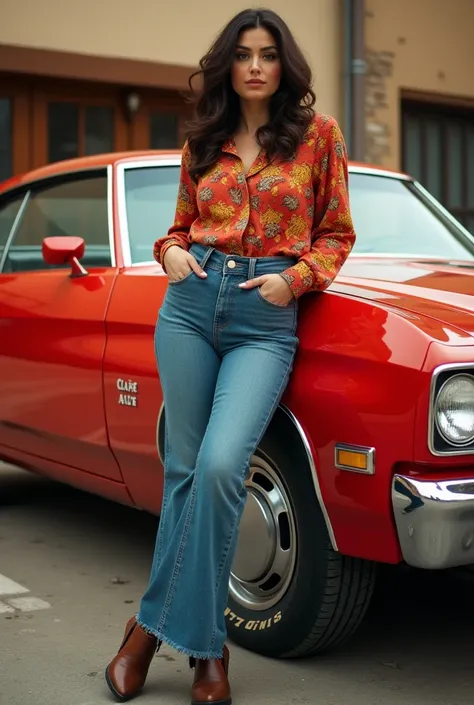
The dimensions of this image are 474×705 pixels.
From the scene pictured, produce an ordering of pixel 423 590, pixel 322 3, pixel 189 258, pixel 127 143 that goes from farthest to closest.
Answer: pixel 322 3, pixel 127 143, pixel 423 590, pixel 189 258

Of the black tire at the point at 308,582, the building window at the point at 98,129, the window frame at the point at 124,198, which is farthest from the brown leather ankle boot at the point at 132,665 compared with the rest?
the building window at the point at 98,129

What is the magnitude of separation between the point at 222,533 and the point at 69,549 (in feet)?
6.14

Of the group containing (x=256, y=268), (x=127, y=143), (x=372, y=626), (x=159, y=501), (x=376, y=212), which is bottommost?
(x=372, y=626)

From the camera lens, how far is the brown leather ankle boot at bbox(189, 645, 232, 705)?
2996 millimetres

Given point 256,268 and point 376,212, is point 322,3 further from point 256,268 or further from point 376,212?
point 256,268

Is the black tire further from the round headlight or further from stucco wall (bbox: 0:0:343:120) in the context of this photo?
stucco wall (bbox: 0:0:343:120)

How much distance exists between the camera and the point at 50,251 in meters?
4.32

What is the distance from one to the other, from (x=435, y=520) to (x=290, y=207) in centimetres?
86

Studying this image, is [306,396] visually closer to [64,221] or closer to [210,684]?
[210,684]

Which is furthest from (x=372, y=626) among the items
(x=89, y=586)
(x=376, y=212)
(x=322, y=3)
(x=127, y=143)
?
(x=322, y=3)

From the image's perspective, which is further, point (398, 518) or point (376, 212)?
point (376, 212)

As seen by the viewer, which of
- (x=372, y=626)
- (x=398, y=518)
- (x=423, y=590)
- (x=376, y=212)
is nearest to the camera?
(x=398, y=518)

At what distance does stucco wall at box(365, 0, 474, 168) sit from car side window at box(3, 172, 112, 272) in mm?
6686

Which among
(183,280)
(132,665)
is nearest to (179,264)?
(183,280)
